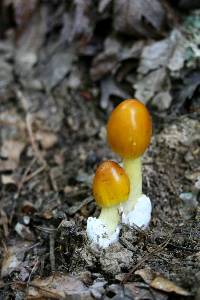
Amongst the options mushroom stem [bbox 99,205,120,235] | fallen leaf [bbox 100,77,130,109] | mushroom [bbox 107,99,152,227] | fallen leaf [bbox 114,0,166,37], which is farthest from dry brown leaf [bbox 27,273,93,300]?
fallen leaf [bbox 114,0,166,37]

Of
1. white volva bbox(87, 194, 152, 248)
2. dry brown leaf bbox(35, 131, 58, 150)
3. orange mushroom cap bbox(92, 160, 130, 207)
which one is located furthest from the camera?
dry brown leaf bbox(35, 131, 58, 150)

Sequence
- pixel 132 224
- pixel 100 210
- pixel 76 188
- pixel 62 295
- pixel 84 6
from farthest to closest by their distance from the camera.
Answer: pixel 84 6
pixel 76 188
pixel 100 210
pixel 132 224
pixel 62 295

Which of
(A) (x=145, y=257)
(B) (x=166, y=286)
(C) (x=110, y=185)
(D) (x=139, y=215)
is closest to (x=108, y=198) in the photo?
(C) (x=110, y=185)

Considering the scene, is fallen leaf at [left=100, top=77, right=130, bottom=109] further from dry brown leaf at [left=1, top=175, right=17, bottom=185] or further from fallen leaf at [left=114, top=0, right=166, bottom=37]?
dry brown leaf at [left=1, top=175, right=17, bottom=185]

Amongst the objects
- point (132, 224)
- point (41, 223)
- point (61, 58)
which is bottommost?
point (41, 223)

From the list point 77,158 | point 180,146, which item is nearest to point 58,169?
point 77,158

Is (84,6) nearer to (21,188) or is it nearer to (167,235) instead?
(21,188)

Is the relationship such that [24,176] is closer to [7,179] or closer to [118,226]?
[7,179]
